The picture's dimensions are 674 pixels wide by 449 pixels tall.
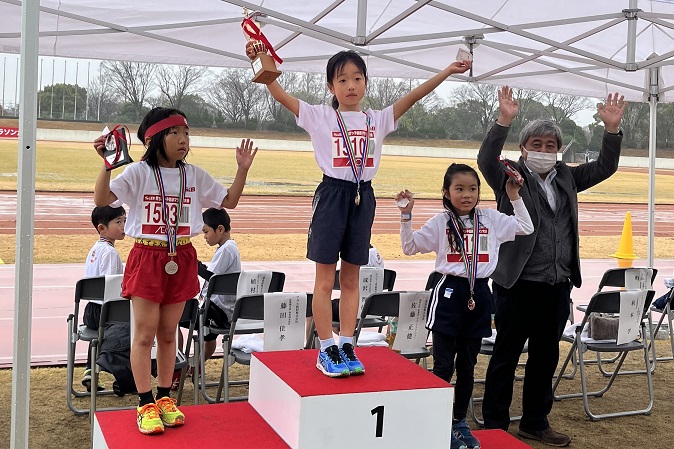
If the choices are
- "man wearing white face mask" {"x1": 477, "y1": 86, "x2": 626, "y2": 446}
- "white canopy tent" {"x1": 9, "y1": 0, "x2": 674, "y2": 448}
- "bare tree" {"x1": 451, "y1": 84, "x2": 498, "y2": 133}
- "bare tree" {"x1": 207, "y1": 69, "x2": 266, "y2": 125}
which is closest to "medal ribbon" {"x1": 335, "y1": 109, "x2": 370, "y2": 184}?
"man wearing white face mask" {"x1": 477, "y1": 86, "x2": 626, "y2": 446}

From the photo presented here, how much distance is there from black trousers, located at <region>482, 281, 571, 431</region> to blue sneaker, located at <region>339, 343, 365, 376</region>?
1561 millimetres

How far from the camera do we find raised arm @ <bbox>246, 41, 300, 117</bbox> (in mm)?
3092

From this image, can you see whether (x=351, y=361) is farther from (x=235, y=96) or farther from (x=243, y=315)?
(x=235, y=96)

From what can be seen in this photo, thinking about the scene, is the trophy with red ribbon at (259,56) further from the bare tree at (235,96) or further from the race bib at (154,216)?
the bare tree at (235,96)

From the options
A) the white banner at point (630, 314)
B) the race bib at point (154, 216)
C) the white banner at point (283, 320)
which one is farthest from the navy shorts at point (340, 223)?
the white banner at point (630, 314)

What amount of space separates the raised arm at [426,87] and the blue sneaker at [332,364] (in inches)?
41.9

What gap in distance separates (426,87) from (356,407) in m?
1.38

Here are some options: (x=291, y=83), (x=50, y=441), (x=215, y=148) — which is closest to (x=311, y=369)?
(x=50, y=441)

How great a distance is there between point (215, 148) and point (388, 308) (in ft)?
134

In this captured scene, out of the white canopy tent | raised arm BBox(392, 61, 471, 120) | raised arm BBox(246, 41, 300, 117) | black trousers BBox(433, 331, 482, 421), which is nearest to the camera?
raised arm BBox(246, 41, 300, 117)

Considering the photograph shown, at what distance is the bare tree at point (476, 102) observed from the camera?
38.3 meters

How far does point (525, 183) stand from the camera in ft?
14.8

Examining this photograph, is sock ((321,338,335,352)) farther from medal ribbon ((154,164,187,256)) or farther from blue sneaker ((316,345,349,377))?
medal ribbon ((154,164,187,256))

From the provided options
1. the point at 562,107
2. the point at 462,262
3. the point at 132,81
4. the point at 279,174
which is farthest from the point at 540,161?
the point at 279,174
